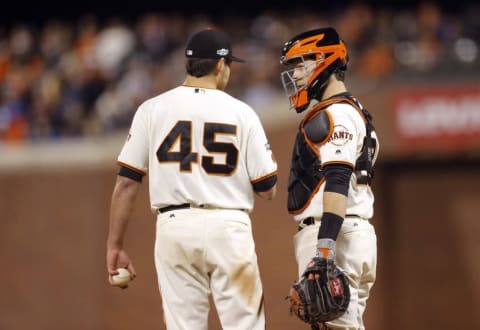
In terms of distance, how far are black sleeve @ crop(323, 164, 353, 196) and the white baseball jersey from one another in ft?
0.10

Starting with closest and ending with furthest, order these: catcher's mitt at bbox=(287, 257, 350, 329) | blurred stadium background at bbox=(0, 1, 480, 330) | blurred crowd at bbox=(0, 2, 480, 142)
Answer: catcher's mitt at bbox=(287, 257, 350, 329) < blurred stadium background at bbox=(0, 1, 480, 330) < blurred crowd at bbox=(0, 2, 480, 142)

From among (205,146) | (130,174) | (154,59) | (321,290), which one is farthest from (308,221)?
(154,59)

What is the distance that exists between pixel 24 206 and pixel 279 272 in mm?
4076

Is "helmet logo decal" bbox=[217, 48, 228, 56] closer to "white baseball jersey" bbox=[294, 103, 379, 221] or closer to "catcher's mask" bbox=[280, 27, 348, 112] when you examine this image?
"catcher's mask" bbox=[280, 27, 348, 112]

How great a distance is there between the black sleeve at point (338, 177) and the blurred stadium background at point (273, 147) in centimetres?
633

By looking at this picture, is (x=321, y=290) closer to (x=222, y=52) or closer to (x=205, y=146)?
(x=205, y=146)

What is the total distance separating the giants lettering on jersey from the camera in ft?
16.7

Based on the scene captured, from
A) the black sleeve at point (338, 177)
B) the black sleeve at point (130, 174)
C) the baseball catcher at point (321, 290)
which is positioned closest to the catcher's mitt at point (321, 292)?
the baseball catcher at point (321, 290)

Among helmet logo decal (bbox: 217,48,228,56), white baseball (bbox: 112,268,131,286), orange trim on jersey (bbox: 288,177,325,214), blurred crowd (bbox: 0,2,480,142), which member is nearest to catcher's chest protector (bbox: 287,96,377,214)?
orange trim on jersey (bbox: 288,177,325,214)

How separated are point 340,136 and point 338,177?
0.80 feet

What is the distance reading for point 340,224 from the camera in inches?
197

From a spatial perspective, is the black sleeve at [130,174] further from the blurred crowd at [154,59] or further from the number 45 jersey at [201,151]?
the blurred crowd at [154,59]

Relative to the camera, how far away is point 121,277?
18.0ft

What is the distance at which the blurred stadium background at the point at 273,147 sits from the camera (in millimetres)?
11375
